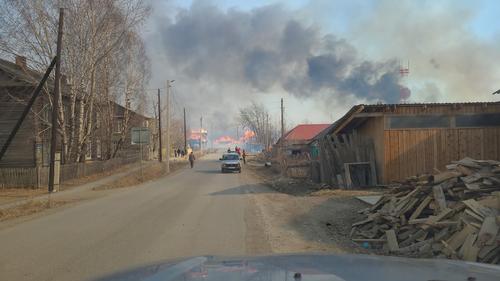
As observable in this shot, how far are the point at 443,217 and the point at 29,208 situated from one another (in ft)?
→ 46.8

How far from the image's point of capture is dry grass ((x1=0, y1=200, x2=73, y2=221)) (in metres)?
17.1

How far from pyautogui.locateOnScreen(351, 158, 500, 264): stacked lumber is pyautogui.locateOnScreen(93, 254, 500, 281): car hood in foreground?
18.4ft

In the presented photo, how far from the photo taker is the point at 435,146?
75.2 feet

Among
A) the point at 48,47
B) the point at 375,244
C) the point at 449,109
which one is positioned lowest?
the point at 375,244

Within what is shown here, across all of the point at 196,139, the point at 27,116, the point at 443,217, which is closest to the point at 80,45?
the point at 27,116

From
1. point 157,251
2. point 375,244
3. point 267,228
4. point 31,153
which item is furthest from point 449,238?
point 31,153

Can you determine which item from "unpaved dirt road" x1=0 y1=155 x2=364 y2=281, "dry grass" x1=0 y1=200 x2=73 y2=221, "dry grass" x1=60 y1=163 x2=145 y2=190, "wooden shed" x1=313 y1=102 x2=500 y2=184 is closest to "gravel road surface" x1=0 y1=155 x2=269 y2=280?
"unpaved dirt road" x1=0 y1=155 x2=364 y2=281

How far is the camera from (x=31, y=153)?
36781mm

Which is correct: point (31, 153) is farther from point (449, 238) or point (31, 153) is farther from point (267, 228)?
point (449, 238)

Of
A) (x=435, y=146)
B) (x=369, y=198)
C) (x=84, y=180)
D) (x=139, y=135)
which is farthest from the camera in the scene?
(x=139, y=135)

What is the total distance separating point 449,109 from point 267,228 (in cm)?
1355

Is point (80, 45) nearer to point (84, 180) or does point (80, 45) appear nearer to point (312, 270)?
point (84, 180)

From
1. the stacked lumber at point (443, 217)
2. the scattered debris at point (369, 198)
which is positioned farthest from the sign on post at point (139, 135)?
the stacked lumber at point (443, 217)

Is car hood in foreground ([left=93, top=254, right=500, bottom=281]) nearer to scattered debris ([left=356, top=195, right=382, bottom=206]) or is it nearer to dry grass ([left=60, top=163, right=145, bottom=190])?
scattered debris ([left=356, top=195, right=382, bottom=206])
